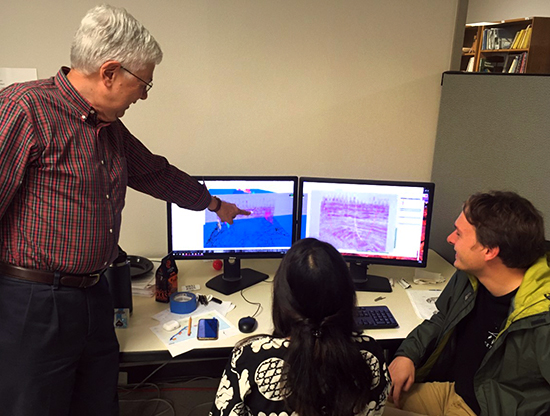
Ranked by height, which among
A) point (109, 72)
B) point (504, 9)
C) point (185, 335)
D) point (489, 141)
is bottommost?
point (185, 335)

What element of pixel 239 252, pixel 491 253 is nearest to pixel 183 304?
pixel 239 252

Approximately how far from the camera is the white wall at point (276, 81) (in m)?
2.03

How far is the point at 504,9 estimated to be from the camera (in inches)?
239

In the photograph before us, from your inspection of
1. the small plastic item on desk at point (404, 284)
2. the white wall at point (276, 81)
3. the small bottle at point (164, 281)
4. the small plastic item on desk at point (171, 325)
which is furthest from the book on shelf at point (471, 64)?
the small plastic item on desk at point (171, 325)

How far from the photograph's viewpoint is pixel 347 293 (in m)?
1.09

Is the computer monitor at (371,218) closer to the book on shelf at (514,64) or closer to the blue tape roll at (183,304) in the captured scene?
the blue tape roll at (183,304)

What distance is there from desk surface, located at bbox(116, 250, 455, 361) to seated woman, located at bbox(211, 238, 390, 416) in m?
0.46

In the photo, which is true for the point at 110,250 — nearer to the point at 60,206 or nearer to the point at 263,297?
the point at 60,206

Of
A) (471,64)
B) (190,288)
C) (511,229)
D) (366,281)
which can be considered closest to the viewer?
(511,229)

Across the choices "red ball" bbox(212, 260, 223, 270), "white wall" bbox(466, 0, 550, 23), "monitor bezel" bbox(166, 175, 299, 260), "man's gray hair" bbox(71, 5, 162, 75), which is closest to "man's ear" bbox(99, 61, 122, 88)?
"man's gray hair" bbox(71, 5, 162, 75)

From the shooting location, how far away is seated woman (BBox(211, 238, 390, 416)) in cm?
106

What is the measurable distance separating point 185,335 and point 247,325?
219mm

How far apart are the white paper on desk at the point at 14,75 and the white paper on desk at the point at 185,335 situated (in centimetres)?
127

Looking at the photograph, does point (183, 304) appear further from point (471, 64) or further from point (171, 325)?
point (471, 64)
